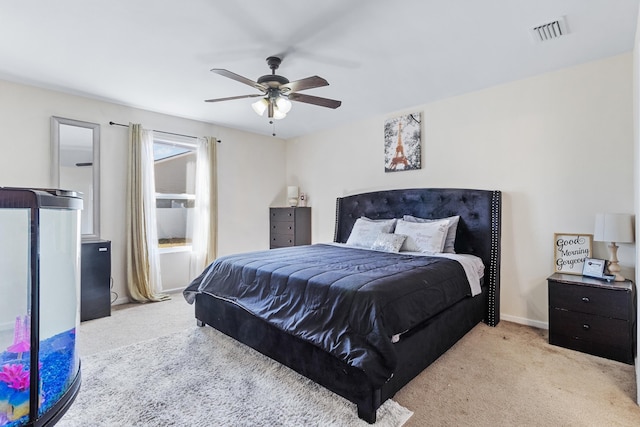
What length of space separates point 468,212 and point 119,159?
423 cm

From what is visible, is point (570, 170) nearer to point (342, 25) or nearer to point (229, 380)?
point (342, 25)

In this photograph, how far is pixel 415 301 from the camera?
81.0 inches

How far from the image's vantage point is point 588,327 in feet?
8.15

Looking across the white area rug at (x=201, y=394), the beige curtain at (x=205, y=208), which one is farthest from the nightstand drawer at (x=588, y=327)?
the beige curtain at (x=205, y=208)

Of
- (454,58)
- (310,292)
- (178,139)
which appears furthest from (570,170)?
(178,139)

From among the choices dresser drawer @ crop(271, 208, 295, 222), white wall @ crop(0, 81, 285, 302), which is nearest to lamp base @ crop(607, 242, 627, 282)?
dresser drawer @ crop(271, 208, 295, 222)

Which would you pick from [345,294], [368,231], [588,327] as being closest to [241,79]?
[345,294]

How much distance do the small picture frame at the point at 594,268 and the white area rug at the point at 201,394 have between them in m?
2.08

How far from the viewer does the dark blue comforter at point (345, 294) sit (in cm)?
175

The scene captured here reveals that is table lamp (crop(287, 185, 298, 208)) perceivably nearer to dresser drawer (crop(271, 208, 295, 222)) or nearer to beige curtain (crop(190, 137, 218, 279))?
dresser drawer (crop(271, 208, 295, 222))

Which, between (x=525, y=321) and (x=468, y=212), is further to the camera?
(x=468, y=212)

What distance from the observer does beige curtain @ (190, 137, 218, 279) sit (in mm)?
4617

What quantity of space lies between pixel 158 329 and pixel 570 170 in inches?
165

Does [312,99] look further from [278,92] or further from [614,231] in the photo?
[614,231]
